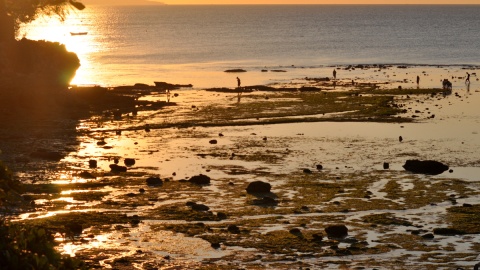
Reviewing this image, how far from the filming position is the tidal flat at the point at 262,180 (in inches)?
1288

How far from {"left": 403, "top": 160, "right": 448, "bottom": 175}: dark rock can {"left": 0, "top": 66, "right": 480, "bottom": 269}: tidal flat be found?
692 mm

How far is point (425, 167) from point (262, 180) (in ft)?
28.7

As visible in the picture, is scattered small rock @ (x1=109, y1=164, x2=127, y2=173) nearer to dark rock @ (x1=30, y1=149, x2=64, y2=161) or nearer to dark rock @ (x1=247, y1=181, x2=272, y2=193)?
dark rock @ (x1=30, y1=149, x2=64, y2=161)

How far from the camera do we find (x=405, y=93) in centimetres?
8912

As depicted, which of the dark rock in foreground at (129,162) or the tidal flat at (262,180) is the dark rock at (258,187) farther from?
the dark rock in foreground at (129,162)

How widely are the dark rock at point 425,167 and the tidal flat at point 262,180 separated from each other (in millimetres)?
692

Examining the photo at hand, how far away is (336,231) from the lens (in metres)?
34.7

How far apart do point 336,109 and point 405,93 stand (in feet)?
51.3

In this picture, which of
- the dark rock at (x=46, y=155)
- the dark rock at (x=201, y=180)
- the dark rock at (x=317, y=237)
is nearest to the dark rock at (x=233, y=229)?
the dark rock at (x=317, y=237)

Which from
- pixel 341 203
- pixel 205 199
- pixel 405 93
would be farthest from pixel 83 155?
pixel 405 93

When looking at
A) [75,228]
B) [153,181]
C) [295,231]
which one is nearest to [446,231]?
[295,231]

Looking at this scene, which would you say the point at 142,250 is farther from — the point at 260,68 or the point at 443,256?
the point at 260,68

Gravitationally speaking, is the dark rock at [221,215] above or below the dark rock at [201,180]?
below

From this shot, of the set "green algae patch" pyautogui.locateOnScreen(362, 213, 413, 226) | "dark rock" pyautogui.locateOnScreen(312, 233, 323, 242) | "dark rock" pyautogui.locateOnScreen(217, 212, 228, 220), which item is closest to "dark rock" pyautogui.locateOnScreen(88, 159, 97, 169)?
"dark rock" pyautogui.locateOnScreen(217, 212, 228, 220)
